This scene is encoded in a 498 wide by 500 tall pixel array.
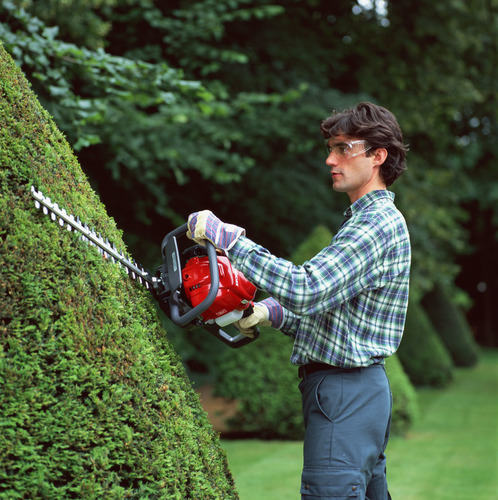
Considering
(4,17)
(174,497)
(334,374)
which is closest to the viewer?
(174,497)

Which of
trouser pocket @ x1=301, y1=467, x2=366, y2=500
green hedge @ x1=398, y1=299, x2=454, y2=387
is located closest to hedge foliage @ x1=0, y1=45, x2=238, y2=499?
trouser pocket @ x1=301, y1=467, x2=366, y2=500

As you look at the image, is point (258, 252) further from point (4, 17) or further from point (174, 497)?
point (4, 17)

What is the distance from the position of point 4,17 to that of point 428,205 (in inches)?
335

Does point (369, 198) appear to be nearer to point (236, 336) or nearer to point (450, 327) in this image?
point (236, 336)

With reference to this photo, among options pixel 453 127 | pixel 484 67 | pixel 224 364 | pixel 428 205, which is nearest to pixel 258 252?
pixel 224 364

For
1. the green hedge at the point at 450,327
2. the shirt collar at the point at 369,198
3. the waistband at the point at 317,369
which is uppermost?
the shirt collar at the point at 369,198

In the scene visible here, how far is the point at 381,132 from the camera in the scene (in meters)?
2.45

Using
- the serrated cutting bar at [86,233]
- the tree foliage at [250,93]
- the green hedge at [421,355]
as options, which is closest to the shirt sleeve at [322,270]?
the serrated cutting bar at [86,233]

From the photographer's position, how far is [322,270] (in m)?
2.19

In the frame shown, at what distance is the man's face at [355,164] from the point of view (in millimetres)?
2480

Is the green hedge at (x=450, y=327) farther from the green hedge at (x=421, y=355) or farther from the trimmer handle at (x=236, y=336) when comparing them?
the trimmer handle at (x=236, y=336)

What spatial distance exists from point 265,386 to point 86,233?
237 inches

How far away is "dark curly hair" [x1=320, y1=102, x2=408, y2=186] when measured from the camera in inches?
96.4

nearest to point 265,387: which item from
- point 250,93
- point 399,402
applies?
point 399,402
